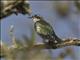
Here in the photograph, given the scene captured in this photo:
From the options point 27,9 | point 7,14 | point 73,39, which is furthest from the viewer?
point 73,39

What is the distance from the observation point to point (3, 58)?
1.35m

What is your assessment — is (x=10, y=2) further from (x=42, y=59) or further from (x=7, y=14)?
(x=42, y=59)

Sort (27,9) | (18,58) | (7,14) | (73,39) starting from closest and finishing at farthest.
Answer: (18,58) → (7,14) → (27,9) → (73,39)

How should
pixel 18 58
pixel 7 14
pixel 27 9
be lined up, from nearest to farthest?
1. pixel 18 58
2. pixel 7 14
3. pixel 27 9

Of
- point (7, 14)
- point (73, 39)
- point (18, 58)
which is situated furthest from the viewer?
point (73, 39)

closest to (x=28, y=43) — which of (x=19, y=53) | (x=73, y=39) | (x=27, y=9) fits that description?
(x=19, y=53)

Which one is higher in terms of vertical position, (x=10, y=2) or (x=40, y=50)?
(x=10, y=2)

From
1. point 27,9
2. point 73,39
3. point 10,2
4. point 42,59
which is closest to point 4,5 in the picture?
point 10,2

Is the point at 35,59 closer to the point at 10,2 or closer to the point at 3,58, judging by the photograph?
the point at 3,58

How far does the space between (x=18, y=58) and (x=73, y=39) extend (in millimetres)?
1059

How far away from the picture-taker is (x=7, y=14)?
1337 millimetres

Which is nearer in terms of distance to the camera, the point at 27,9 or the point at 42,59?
the point at 42,59

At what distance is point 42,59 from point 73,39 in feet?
3.24

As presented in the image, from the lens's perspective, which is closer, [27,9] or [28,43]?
[28,43]
